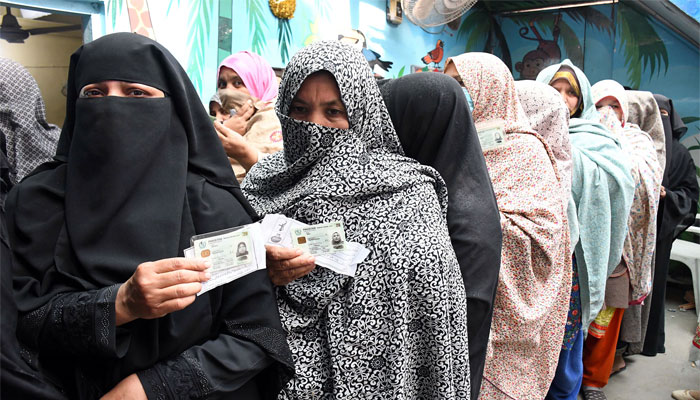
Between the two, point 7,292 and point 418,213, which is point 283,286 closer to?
point 418,213

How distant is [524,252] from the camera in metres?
2.02

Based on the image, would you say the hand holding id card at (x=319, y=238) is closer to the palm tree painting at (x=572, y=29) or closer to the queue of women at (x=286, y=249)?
the queue of women at (x=286, y=249)

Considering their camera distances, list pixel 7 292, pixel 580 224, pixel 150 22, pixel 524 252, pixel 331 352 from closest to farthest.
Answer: pixel 7 292 < pixel 331 352 < pixel 524 252 < pixel 580 224 < pixel 150 22

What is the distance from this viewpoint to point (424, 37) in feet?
21.9

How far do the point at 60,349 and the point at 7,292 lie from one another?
16 cm

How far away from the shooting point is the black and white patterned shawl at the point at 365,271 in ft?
4.27

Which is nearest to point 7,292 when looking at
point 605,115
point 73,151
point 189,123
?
point 73,151

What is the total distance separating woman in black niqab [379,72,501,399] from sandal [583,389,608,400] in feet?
6.53

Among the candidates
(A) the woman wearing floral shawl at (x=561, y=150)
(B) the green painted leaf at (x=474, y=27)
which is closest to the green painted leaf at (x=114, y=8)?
(A) the woman wearing floral shawl at (x=561, y=150)

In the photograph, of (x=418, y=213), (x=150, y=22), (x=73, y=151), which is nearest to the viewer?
(x=73, y=151)

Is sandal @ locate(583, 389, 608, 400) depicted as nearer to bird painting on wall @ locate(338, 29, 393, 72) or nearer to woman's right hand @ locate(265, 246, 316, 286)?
woman's right hand @ locate(265, 246, 316, 286)

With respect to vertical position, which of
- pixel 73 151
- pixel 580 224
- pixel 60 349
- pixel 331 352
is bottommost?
pixel 580 224

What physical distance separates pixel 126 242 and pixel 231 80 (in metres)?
1.74

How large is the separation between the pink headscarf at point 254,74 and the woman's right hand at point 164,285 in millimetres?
1851
